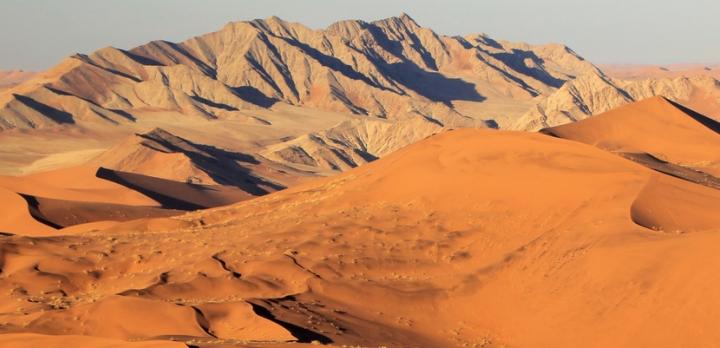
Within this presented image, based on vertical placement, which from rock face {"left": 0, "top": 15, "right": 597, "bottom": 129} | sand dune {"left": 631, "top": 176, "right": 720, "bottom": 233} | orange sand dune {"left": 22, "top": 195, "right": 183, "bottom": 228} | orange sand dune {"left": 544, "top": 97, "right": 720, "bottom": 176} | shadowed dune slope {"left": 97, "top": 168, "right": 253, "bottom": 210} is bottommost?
rock face {"left": 0, "top": 15, "right": 597, "bottom": 129}

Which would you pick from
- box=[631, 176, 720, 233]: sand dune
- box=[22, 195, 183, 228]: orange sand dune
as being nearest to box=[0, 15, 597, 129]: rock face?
box=[22, 195, 183, 228]: orange sand dune

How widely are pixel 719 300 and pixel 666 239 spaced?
329cm

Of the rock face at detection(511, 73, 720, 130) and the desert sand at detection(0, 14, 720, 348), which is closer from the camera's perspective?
the desert sand at detection(0, 14, 720, 348)

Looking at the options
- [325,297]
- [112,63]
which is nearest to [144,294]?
[325,297]

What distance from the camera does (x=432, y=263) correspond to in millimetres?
23094

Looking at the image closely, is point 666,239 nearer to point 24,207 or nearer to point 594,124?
point 594,124

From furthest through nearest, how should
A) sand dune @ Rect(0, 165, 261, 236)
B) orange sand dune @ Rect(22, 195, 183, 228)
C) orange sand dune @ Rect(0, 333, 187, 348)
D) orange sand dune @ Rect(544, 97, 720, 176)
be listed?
orange sand dune @ Rect(22, 195, 183, 228) → sand dune @ Rect(0, 165, 261, 236) → orange sand dune @ Rect(544, 97, 720, 176) → orange sand dune @ Rect(0, 333, 187, 348)

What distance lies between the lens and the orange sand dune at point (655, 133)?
36.7 meters

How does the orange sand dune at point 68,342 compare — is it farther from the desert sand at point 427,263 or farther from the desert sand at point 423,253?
the desert sand at point 427,263

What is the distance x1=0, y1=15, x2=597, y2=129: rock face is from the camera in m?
127

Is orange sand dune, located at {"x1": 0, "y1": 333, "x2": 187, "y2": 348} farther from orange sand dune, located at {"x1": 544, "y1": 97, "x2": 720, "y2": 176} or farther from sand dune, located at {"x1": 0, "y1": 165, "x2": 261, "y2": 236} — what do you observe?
orange sand dune, located at {"x1": 544, "y1": 97, "x2": 720, "y2": 176}

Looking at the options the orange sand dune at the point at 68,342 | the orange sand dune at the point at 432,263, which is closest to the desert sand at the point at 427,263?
the orange sand dune at the point at 432,263

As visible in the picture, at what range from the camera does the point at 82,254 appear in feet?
84.5

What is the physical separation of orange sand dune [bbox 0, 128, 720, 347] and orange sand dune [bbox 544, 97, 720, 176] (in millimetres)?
9499
